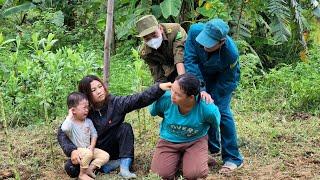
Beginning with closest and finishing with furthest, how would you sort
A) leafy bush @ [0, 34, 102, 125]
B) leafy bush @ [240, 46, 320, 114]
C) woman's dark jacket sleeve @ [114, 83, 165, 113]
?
woman's dark jacket sleeve @ [114, 83, 165, 113]
leafy bush @ [0, 34, 102, 125]
leafy bush @ [240, 46, 320, 114]

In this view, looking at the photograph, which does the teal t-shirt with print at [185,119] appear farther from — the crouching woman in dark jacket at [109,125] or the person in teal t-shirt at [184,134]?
the crouching woman in dark jacket at [109,125]

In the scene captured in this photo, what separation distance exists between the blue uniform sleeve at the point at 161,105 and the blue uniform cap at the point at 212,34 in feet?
1.88

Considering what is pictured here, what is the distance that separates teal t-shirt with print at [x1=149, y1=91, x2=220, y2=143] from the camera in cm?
439

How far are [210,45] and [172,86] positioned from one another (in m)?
0.45

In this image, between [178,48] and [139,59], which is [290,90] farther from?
[178,48]

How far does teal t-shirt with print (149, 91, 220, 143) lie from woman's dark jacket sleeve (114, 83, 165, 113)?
0.55ft

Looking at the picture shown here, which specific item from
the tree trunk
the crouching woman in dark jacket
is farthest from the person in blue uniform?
the tree trunk

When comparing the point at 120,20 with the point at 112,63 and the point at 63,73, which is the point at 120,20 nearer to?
the point at 112,63

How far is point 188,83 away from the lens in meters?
4.14

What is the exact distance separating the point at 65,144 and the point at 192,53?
4.36 ft

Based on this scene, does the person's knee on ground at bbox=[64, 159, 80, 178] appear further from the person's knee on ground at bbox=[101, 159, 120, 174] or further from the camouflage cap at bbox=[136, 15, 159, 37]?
the camouflage cap at bbox=[136, 15, 159, 37]

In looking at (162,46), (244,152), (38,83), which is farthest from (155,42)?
(38,83)

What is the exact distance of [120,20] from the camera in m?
8.95

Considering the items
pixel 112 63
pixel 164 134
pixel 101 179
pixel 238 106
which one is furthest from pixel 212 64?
pixel 112 63
